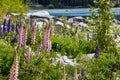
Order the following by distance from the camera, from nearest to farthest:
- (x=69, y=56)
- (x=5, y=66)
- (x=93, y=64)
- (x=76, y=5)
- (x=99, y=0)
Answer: (x=93, y=64)
(x=5, y=66)
(x=99, y=0)
(x=69, y=56)
(x=76, y=5)

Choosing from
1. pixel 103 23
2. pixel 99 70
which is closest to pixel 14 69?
pixel 99 70

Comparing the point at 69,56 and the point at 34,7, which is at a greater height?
the point at 69,56

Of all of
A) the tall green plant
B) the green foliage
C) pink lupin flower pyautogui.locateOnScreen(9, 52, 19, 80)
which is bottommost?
the green foliage

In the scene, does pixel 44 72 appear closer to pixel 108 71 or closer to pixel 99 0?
pixel 108 71

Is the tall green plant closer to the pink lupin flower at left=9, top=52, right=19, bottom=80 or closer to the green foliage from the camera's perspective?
the green foliage

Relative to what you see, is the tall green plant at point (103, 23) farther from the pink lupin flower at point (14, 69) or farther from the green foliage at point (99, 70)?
the pink lupin flower at point (14, 69)

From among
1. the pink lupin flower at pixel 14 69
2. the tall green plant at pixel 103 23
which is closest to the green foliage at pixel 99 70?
the tall green plant at pixel 103 23

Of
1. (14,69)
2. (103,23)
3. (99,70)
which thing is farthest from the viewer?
(103,23)

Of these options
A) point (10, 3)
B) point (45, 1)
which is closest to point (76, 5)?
point (45, 1)

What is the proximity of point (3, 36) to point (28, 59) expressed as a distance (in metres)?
5.64

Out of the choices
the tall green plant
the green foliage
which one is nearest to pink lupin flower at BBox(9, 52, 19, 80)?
the green foliage

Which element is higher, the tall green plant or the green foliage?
the tall green plant

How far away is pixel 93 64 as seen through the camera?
10.4 meters

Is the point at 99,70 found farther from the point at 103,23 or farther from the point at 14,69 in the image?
the point at 14,69
